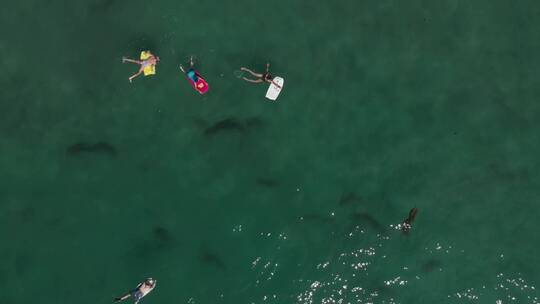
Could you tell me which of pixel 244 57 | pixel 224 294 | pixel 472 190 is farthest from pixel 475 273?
pixel 244 57

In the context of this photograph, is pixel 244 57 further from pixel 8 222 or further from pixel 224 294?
pixel 8 222

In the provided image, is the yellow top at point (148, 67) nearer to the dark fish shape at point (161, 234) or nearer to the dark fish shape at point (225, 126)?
the dark fish shape at point (225, 126)

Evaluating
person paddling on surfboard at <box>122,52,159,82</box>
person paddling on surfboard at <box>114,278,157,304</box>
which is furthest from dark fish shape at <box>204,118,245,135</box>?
person paddling on surfboard at <box>114,278,157,304</box>

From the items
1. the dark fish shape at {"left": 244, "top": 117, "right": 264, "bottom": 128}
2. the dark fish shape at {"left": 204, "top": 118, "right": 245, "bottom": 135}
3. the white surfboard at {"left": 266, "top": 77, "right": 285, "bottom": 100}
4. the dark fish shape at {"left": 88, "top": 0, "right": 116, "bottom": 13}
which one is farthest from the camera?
the dark fish shape at {"left": 244, "top": 117, "right": 264, "bottom": 128}

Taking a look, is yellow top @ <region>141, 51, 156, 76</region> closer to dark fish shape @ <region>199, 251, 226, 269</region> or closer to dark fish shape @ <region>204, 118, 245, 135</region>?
dark fish shape @ <region>204, 118, 245, 135</region>

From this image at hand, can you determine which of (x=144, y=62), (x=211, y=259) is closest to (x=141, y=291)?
(x=211, y=259)

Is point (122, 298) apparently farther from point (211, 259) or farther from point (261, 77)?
point (261, 77)

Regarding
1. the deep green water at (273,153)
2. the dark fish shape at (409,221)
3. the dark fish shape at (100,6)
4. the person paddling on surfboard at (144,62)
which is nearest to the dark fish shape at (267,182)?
the deep green water at (273,153)
